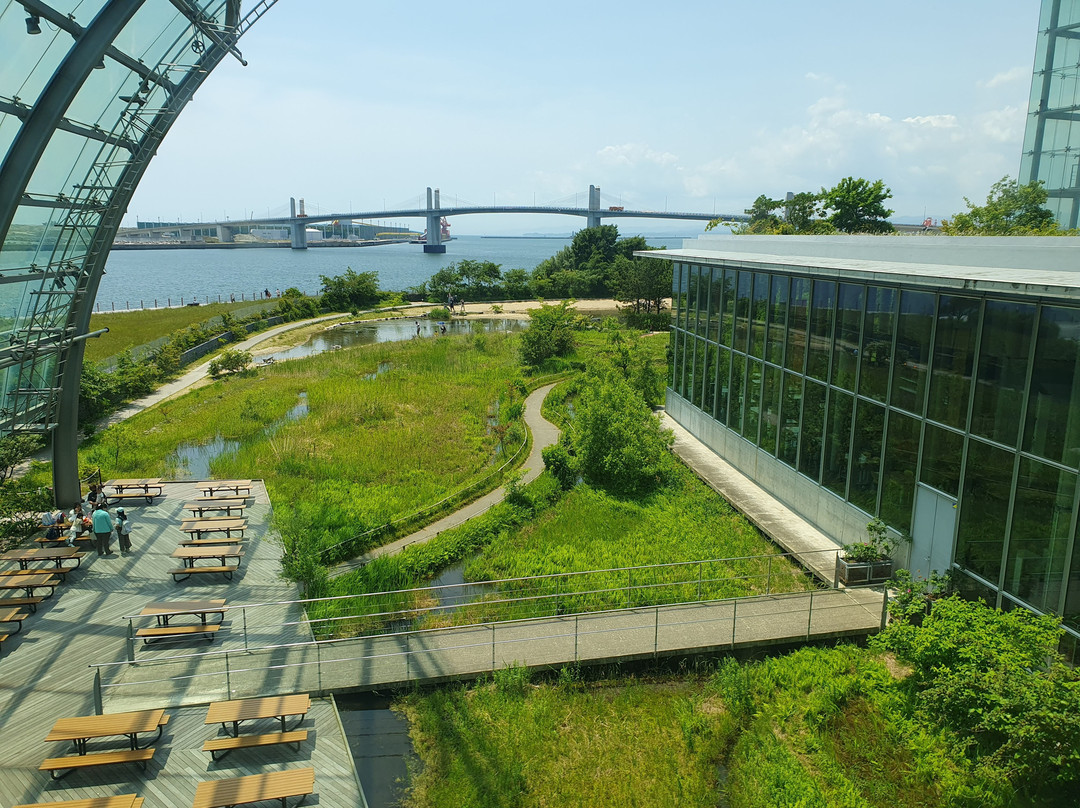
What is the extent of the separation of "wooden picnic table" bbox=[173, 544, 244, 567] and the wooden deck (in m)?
0.44

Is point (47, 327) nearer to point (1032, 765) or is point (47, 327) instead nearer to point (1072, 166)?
point (1032, 765)

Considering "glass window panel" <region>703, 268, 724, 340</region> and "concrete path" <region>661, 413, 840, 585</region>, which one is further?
"glass window panel" <region>703, 268, 724, 340</region>

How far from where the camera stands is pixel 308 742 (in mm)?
10102

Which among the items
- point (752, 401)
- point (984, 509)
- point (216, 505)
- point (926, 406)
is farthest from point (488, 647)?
point (752, 401)

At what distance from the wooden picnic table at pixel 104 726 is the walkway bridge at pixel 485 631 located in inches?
18.6

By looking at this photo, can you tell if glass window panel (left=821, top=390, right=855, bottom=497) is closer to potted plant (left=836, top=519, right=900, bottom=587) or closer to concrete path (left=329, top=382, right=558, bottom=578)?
potted plant (left=836, top=519, right=900, bottom=587)

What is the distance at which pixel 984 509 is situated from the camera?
12.1m

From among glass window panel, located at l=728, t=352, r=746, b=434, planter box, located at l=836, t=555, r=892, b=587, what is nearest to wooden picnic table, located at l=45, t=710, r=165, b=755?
planter box, located at l=836, t=555, r=892, b=587

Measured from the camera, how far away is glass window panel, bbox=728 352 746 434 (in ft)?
70.8

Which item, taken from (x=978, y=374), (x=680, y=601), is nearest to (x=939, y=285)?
(x=978, y=374)

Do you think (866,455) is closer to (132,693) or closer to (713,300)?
(713,300)

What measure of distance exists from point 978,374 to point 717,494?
8.75 m

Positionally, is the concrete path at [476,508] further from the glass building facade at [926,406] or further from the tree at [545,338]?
the tree at [545,338]

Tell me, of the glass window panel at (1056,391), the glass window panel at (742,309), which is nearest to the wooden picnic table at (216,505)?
the glass window panel at (742,309)
